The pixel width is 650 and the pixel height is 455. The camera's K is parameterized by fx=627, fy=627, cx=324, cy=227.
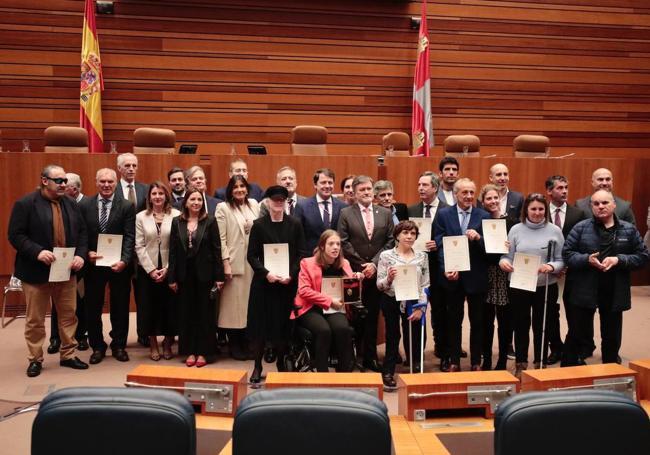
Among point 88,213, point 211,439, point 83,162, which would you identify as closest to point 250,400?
point 211,439

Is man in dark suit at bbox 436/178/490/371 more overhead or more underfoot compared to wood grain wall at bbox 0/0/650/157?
more underfoot

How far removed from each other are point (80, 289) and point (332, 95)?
489 cm

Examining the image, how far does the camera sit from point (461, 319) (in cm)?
469

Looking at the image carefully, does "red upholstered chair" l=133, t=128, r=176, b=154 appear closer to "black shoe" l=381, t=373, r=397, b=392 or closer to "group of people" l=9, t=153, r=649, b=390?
"group of people" l=9, t=153, r=649, b=390

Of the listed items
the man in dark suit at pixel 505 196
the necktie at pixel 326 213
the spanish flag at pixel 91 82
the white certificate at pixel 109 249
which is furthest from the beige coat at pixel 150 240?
the spanish flag at pixel 91 82

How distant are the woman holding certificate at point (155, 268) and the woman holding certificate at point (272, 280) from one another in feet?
2.93

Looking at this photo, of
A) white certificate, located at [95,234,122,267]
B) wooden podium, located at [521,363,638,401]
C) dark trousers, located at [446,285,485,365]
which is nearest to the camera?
wooden podium, located at [521,363,638,401]

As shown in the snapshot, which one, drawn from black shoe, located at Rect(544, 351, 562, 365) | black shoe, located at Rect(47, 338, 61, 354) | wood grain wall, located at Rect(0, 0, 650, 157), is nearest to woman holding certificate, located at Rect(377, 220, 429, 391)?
black shoe, located at Rect(544, 351, 562, 365)

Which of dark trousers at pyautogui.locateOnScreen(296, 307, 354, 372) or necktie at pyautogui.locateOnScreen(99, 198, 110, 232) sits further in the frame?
necktie at pyautogui.locateOnScreen(99, 198, 110, 232)

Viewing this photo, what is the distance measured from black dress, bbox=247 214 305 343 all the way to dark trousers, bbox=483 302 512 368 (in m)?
1.50

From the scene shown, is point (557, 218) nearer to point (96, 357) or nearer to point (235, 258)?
point (235, 258)

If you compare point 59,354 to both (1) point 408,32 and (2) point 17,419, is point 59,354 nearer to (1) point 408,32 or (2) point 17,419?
(2) point 17,419

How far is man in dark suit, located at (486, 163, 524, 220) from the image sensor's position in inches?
210

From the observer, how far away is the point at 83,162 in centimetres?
643
